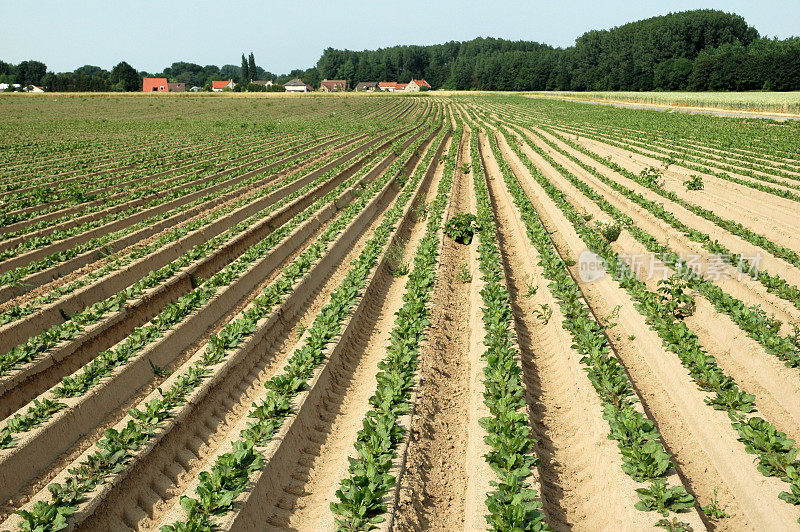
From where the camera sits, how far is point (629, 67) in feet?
370

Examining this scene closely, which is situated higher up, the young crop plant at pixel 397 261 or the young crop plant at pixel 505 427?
the young crop plant at pixel 397 261

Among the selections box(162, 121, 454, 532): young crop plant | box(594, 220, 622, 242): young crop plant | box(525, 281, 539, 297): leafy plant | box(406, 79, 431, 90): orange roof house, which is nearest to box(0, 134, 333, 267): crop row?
box(162, 121, 454, 532): young crop plant

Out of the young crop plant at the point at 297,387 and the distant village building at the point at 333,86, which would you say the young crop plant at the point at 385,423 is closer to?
the young crop plant at the point at 297,387

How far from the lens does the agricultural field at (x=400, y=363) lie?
4836mm

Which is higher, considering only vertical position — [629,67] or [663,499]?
[629,67]

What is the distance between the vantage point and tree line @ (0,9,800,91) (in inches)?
3376

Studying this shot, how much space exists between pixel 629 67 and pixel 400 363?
122 meters

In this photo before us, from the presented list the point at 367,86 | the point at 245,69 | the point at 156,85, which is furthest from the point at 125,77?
the point at 367,86

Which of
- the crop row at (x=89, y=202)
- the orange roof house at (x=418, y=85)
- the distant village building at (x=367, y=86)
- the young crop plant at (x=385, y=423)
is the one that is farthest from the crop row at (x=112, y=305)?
the orange roof house at (x=418, y=85)

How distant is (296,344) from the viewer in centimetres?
778

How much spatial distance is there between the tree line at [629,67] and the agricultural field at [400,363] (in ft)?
275

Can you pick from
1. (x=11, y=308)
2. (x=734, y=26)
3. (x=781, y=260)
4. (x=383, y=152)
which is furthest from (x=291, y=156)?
(x=734, y=26)

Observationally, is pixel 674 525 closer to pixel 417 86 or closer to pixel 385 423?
pixel 385 423

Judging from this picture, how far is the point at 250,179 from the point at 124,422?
555 inches
